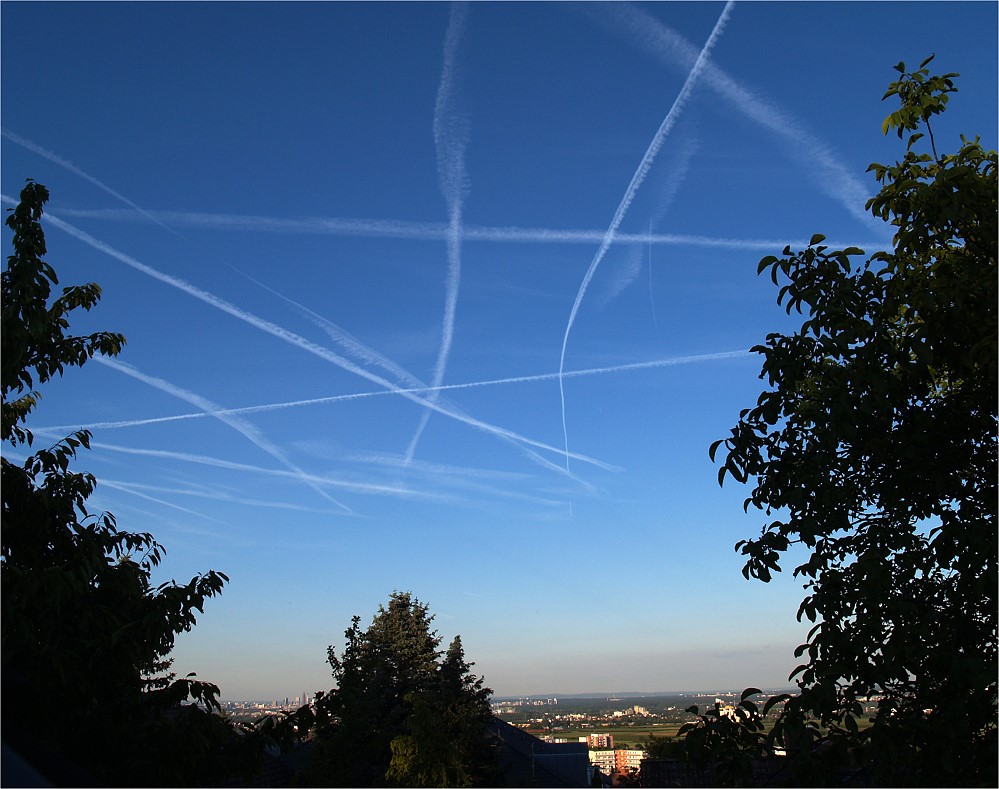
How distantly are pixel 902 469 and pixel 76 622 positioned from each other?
6.47 meters

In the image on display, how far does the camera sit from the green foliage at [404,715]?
904 inches

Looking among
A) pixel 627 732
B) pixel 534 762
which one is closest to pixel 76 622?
pixel 534 762

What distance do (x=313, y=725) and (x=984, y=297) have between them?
6081mm

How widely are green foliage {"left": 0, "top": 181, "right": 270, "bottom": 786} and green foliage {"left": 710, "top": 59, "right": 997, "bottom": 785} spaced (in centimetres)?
436

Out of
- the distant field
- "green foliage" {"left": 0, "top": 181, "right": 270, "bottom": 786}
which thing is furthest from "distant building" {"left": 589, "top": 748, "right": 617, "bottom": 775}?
"green foliage" {"left": 0, "top": 181, "right": 270, "bottom": 786}

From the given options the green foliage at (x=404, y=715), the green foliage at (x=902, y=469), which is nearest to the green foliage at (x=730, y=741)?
the green foliage at (x=902, y=469)

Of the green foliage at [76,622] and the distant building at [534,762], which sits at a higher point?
the green foliage at [76,622]

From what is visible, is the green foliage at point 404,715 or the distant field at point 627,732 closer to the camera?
the green foliage at point 404,715

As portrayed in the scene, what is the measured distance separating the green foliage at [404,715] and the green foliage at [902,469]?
1717 centimetres

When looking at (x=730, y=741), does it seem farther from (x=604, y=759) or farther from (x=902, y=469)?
(x=604, y=759)

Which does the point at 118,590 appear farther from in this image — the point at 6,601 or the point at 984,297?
the point at 984,297

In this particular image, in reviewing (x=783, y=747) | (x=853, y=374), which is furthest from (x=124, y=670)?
(x=853, y=374)

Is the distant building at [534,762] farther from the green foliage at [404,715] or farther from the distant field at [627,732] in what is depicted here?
the distant field at [627,732]

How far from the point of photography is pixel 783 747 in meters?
4.82
